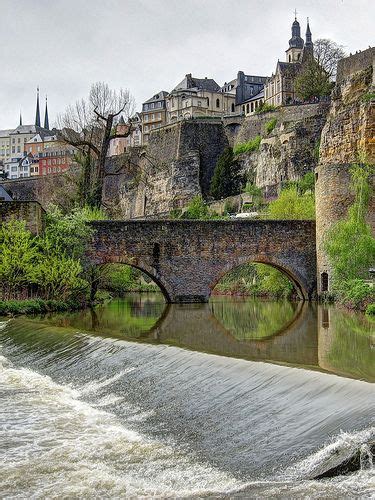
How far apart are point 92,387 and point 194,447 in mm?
4329

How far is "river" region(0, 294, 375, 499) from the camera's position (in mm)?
8156

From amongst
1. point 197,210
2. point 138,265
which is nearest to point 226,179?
point 197,210

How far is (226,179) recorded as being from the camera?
216ft

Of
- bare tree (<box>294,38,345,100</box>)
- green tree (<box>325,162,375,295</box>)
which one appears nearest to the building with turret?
bare tree (<box>294,38,345,100</box>)

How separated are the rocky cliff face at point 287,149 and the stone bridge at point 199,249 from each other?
20.6 metres

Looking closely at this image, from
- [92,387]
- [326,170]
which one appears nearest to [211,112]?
[326,170]

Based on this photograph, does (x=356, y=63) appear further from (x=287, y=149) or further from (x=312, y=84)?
(x=312, y=84)

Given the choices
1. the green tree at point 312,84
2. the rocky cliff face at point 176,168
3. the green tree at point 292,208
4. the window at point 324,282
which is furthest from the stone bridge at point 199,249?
the green tree at point 312,84

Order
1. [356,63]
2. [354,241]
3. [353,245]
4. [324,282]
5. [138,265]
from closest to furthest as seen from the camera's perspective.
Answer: [353,245], [354,241], [138,265], [324,282], [356,63]

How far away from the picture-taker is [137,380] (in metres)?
13.3

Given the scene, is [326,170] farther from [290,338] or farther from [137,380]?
[137,380]

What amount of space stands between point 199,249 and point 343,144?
20036 mm

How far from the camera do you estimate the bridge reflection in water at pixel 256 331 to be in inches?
569

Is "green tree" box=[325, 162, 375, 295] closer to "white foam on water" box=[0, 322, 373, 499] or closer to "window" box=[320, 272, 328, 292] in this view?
"window" box=[320, 272, 328, 292]
